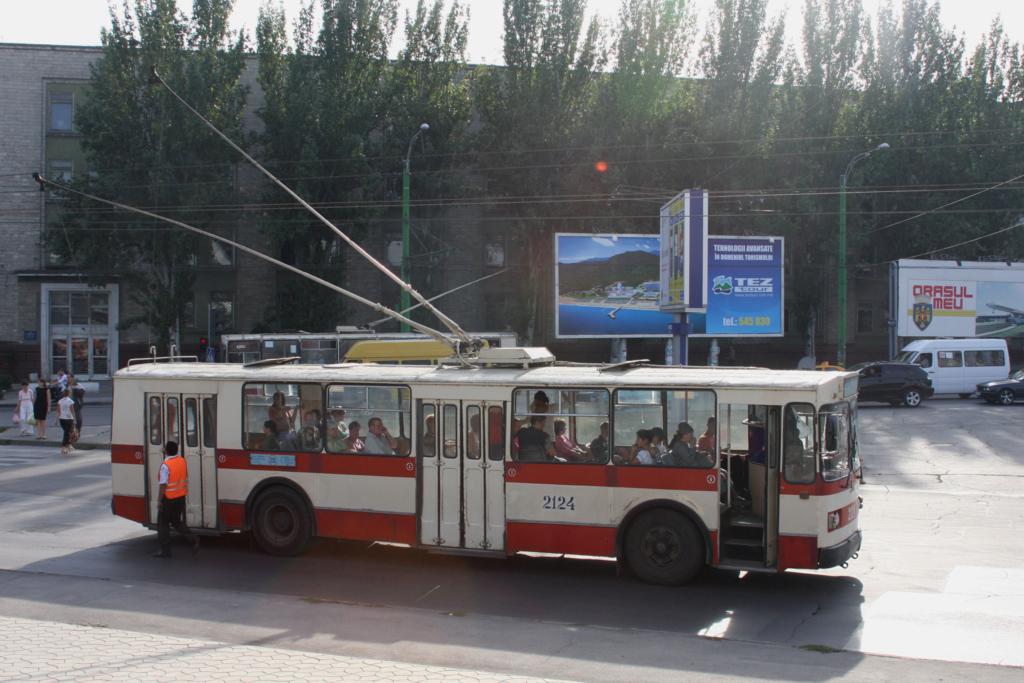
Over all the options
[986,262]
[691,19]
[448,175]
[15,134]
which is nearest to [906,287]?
[986,262]

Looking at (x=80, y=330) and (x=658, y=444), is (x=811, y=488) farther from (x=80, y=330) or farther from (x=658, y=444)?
(x=80, y=330)

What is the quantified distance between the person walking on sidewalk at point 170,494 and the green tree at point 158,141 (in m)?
29.2

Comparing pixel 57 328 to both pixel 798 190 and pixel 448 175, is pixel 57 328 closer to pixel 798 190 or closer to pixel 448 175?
pixel 448 175

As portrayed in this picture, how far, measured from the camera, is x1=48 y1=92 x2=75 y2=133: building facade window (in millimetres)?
46875

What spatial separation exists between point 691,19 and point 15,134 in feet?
104

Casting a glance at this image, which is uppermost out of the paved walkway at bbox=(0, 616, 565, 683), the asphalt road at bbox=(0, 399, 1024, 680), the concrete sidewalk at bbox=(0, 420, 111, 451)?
the paved walkway at bbox=(0, 616, 565, 683)

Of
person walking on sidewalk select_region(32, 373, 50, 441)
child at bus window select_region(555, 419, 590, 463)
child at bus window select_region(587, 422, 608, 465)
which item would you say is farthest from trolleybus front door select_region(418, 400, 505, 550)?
person walking on sidewalk select_region(32, 373, 50, 441)

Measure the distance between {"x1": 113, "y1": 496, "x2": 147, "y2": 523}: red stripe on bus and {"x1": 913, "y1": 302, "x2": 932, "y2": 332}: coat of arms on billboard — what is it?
129 feet

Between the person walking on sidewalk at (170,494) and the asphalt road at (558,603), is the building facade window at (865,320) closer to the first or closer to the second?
the asphalt road at (558,603)

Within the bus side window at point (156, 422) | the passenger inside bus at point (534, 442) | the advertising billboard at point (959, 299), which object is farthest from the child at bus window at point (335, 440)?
the advertising billboard at point (959, 299)

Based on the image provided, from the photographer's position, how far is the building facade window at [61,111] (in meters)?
46.9

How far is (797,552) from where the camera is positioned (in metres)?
9.85

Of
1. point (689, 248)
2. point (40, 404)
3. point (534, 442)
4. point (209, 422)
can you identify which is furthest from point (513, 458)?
point (40, 404)

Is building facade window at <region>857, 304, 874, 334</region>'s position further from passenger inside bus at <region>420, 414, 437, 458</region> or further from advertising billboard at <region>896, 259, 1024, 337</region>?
passenger inside bus at <region>420, 414, 437, 458</region>
